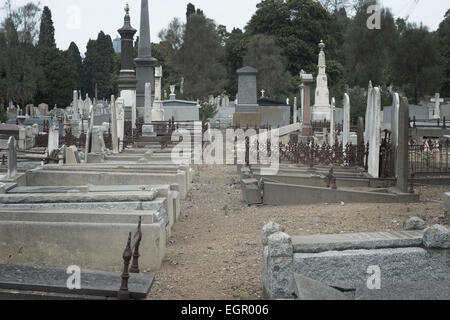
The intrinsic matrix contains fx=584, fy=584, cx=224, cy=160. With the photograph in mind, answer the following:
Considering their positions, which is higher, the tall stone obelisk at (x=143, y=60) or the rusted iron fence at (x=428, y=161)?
the tall stone obelisk at (x=143, y=60)

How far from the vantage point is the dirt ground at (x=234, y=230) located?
5.73 m

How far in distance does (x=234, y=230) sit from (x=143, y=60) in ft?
77.4

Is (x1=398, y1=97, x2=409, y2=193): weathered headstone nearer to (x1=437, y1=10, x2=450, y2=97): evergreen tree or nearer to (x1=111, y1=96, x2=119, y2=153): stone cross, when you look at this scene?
(x1=111, y1=96, x2=119, y2=153): stone cross

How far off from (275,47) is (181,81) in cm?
1017

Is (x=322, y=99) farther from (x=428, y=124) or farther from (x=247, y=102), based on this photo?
(x=428, y=124)

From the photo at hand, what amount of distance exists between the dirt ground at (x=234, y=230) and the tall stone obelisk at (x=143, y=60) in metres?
19.9

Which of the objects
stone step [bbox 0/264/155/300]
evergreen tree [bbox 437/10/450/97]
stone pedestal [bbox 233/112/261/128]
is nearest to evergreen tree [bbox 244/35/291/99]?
evergreen tree [bbox 437/10/450/97]

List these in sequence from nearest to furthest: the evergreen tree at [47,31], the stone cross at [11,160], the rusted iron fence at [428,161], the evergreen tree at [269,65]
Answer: the stone cross at [11,160]
the rusted iron fence at [428,161]
the evergreen tree at [269,65]
the evergreen tree at [47,31]

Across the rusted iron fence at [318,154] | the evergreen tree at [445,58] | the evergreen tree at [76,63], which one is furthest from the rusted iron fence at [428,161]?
the evergreen tree at [76,63]

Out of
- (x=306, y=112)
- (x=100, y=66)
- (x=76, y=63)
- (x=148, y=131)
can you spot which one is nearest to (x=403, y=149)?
(x=148, y=131)

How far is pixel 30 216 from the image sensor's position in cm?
662

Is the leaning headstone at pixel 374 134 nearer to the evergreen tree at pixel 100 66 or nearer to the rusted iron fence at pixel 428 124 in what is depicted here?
the rusted iron fence at pixel 428 124
